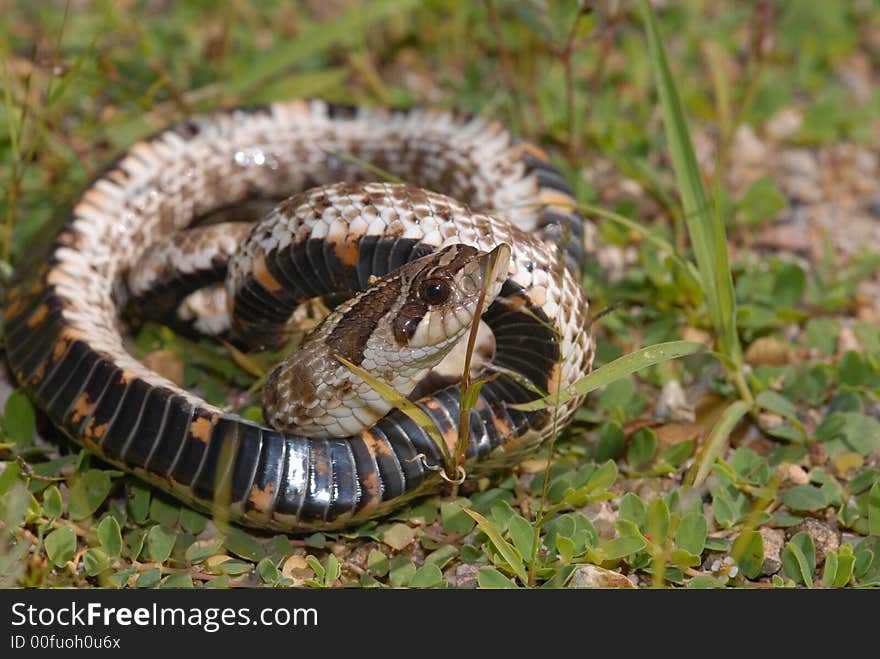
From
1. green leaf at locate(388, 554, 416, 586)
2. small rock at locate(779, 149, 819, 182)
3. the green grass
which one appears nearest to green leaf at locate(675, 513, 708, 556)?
the green grass

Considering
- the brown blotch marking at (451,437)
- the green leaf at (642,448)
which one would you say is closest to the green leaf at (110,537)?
the brown blotch marking at (451,437)

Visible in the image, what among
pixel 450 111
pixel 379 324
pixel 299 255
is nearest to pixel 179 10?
pixel 450 111

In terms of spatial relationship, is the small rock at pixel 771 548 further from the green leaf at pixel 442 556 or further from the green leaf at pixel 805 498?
the green leaf at pixel 442 556

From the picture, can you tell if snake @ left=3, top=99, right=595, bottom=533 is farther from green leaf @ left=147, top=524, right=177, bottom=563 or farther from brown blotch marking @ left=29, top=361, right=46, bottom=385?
green leaf @ left=147, top=524, right=177, bottom=563

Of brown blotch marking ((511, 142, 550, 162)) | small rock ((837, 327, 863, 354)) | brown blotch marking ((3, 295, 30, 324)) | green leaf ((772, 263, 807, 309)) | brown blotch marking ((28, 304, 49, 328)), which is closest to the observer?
brown blotch marking ((28, 304, 49, 328))

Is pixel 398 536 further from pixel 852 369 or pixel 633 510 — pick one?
pixel 852 369


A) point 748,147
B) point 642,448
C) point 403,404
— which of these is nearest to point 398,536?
point 403,404
